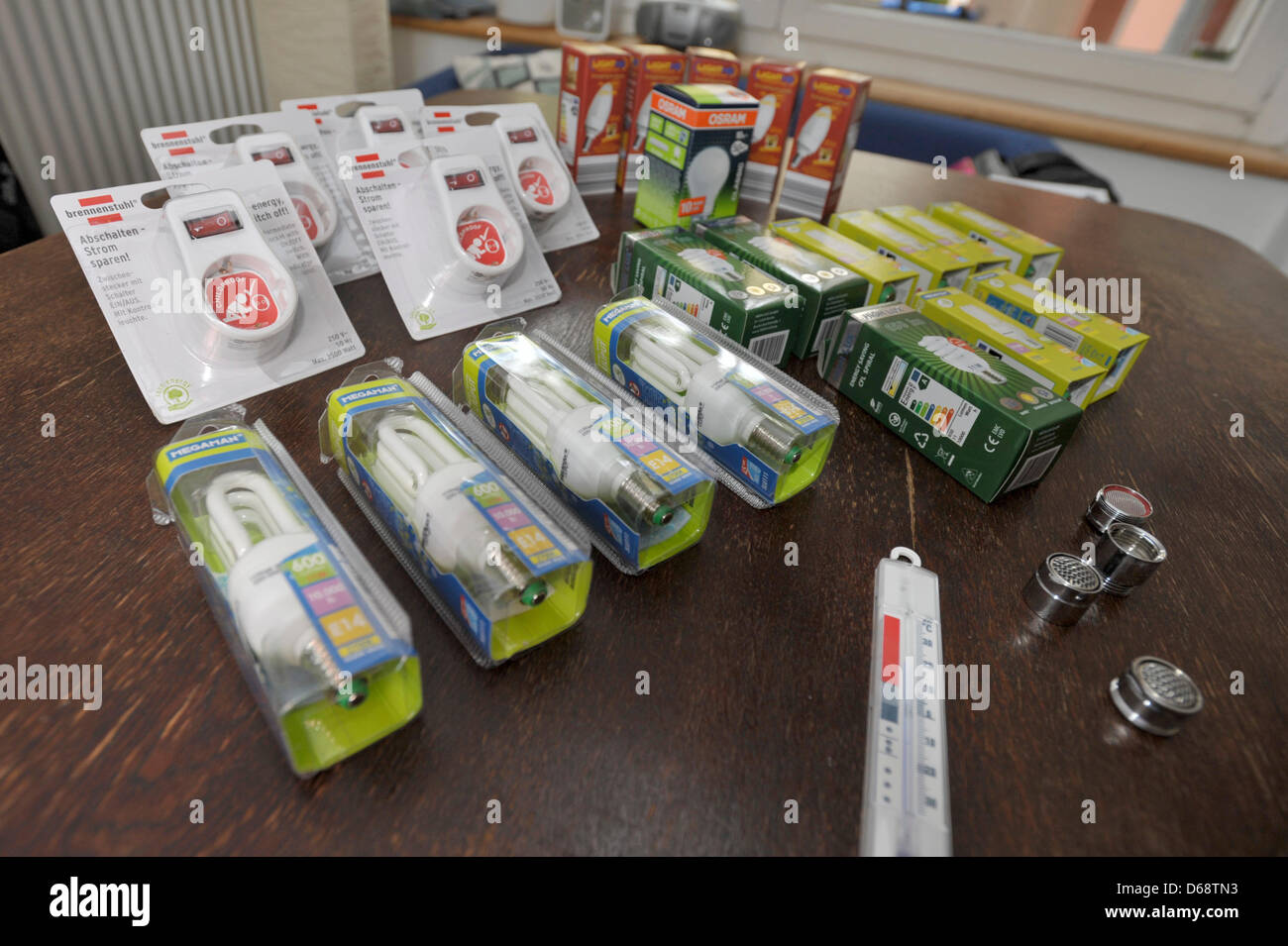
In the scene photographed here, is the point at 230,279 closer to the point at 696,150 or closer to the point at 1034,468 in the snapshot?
the point at 696,150

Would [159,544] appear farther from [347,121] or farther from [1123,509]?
[1123,509]

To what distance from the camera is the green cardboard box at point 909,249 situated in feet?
3.18

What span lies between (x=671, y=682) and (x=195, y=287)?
562 mm

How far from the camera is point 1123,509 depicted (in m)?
0.71

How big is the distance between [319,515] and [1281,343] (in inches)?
53.9

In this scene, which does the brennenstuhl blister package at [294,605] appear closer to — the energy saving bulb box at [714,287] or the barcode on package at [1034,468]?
the energy saving bulb box at [714,287]

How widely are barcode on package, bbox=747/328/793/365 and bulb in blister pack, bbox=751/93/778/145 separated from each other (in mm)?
503

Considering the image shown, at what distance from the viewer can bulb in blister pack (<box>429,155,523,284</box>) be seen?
851 millimetres

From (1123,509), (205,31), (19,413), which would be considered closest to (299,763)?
(19,413)

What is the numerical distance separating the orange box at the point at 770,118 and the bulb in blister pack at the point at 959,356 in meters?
0.57

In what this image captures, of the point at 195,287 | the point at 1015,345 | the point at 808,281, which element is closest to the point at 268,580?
the point at 195,287

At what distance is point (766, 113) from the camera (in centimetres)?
120

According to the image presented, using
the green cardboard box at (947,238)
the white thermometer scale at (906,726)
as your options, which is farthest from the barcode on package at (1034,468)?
the green cardboard box at (947,238)
